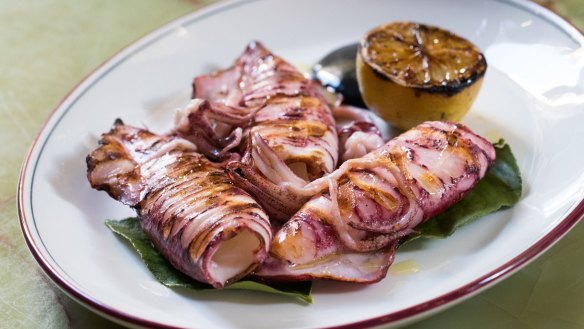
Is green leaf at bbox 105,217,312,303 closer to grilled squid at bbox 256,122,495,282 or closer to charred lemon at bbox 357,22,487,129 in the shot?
grilled squid at bbox 256,122,495,282

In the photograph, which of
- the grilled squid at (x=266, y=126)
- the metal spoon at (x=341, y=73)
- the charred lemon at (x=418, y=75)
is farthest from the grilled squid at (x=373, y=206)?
the metal spoon at (x=341, y=73)

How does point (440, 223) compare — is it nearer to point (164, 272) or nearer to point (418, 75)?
point (418, 75)

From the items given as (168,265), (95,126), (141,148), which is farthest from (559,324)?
(95,126)

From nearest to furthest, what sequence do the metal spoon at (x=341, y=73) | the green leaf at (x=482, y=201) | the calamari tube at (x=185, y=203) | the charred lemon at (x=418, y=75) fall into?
the calamari tube at (x=185, y=203)
the green leaf at (x=482, y=201)
the charred lemon at (x=418, y=75)
the metal spoon at (x=341, y=73)

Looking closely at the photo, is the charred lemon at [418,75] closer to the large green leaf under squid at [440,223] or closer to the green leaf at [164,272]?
the large green leaf under squid at [440,223]

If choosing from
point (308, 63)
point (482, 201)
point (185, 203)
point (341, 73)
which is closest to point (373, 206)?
point (482, 201)

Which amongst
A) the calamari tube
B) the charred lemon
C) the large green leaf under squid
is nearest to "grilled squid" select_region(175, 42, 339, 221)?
the calamari tube

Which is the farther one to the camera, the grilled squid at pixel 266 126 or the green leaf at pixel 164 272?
the grilled squid at pixel 266 126
